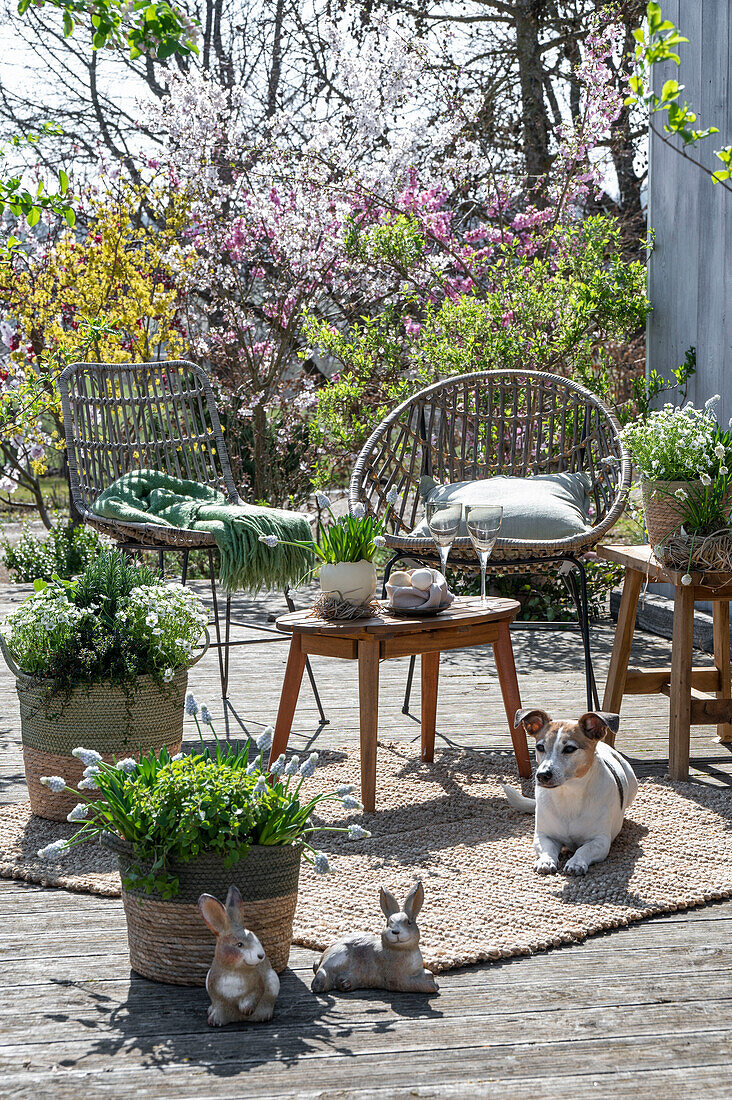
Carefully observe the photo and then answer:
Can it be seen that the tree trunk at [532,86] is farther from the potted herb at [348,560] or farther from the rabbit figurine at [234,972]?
the rabbit figurine at [234,972]

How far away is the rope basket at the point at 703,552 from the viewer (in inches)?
98.4

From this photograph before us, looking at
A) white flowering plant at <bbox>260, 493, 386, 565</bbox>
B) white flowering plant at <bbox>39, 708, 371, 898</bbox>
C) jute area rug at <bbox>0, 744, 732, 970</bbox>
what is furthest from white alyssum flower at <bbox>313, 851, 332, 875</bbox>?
white flowering plant at <bbox>260, 493, 386, 565</bbox>

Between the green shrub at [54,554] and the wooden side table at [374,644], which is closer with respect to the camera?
the wooden side table at [374,644]

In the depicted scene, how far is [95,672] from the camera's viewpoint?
90.0 inches

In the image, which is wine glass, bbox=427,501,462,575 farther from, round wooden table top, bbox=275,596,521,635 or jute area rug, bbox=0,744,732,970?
jute area rug, bbox=0,744,732,970

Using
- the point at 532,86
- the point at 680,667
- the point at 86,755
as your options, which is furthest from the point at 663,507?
the point at 532,86

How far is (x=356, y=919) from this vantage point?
184cm

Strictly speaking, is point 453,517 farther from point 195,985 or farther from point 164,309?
point 164,309

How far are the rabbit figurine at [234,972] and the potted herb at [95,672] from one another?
0.77m

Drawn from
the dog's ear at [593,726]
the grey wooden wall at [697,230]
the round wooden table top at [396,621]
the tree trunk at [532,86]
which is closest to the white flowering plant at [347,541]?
the round wooden table top at [396,621]

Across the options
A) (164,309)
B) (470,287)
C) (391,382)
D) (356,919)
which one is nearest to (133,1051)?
(356,919)

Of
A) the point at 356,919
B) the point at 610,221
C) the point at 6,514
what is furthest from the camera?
the point at 6,514

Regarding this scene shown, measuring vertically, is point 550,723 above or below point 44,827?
above

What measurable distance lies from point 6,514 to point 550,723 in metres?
7.59
